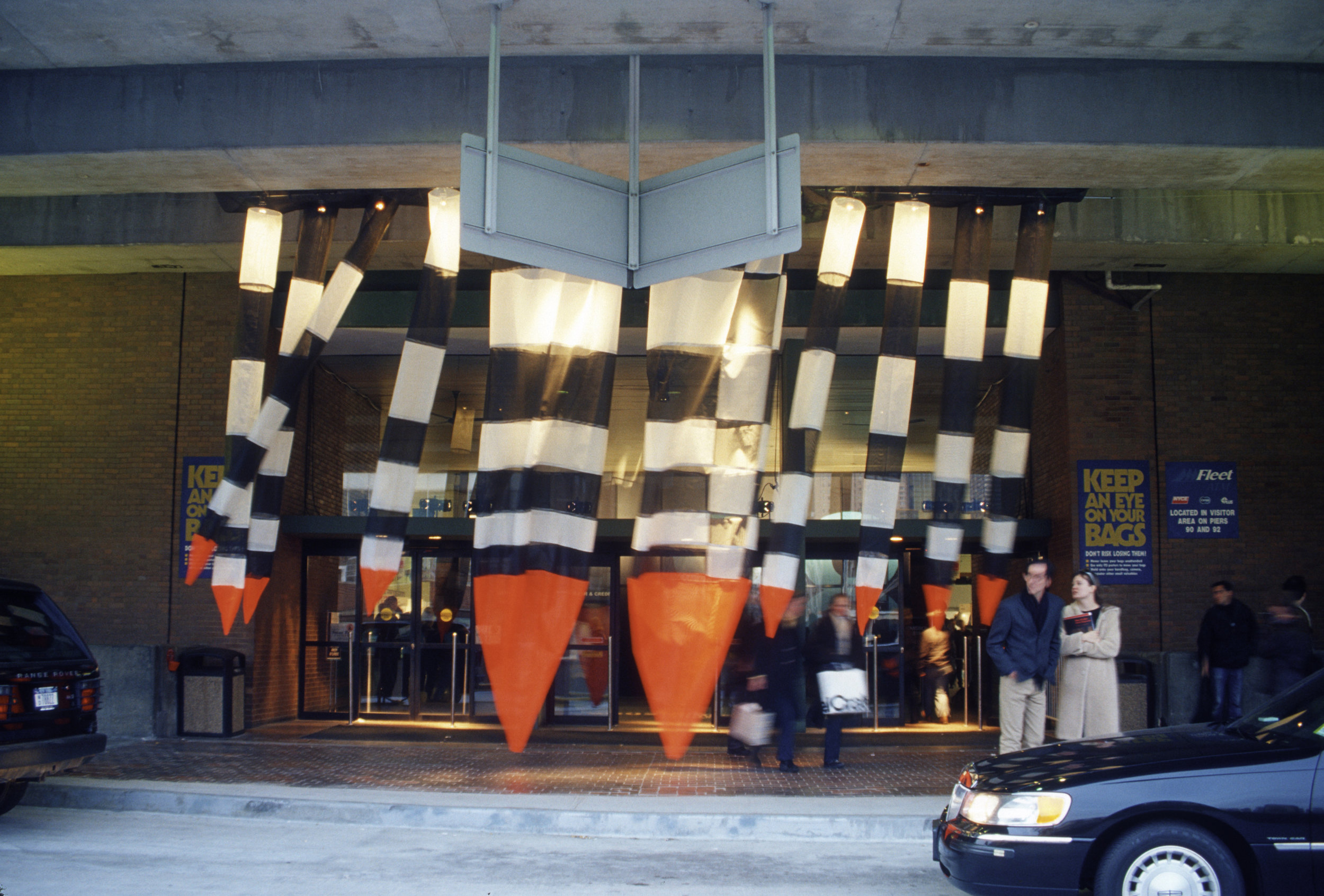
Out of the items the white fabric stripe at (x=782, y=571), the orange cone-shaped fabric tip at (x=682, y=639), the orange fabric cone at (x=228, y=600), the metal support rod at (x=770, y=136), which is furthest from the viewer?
the orange fabric cone at (x=228, y=600)

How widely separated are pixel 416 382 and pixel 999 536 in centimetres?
589

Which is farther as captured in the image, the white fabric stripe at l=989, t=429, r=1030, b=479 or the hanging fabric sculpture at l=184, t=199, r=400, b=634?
the white fabric stripe at l=989, t=429, r=1030, b=479

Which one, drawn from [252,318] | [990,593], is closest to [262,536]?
[252,318]

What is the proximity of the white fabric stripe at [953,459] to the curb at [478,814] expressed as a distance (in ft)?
10.8

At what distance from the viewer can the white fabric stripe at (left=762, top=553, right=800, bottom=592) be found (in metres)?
9.26

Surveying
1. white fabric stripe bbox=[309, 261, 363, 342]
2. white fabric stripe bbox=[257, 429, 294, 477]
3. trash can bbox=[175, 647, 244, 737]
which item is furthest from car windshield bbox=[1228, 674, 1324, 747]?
trash can bbox=[175, 647, 244, 737]

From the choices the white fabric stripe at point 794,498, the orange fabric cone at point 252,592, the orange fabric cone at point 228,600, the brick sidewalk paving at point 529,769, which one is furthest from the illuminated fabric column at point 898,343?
the orange fabric cone at point 228,600

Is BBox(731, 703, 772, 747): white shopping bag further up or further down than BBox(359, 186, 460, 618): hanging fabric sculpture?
further down

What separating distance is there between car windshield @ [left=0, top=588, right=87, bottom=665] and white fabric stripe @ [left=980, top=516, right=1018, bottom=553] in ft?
26.4

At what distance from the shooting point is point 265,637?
12531 millimetres

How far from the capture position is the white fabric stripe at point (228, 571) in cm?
977

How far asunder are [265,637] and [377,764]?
3.15 meters

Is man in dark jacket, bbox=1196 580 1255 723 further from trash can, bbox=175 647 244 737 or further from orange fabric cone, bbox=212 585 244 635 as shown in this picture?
trash can, bbox=175 647 244 737

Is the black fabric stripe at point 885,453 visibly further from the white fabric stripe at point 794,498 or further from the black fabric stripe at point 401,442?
the black fabric stripe at point 401,442
